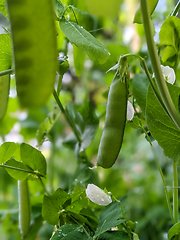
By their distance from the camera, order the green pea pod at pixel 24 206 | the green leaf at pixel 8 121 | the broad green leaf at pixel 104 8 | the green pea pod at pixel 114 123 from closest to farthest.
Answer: the broad green leaf at pixel 104 8 → the green pea pod at pixel 114 123 → the green pea pod at pixel 24 206 → the green leaf at pixel 8 121

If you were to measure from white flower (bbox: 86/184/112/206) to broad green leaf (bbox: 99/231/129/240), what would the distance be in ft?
0.15

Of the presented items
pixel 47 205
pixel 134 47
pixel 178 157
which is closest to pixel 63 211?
pixel 47 205

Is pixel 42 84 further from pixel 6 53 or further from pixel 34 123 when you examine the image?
pixel 34 123

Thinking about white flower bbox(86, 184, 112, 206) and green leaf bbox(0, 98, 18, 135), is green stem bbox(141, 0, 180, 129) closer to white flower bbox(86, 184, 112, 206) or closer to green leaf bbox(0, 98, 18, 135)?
white flower bbox(86, 184, 112, 206)

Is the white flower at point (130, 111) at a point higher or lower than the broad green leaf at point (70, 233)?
higher

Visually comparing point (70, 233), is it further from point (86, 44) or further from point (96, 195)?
point (86, 44)

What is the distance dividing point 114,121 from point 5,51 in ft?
0.51

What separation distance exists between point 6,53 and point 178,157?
24 cm

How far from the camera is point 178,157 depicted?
0.29 meters

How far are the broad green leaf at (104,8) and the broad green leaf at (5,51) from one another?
0.19m

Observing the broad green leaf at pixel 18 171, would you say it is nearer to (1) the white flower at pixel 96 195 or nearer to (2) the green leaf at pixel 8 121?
(1) the white flower at pixel 96 195

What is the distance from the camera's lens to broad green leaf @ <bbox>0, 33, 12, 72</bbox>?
0.27m

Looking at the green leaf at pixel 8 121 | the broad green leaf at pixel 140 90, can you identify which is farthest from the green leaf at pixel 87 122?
the green leaf at pixel 8 121

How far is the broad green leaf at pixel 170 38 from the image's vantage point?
0.29 meters
